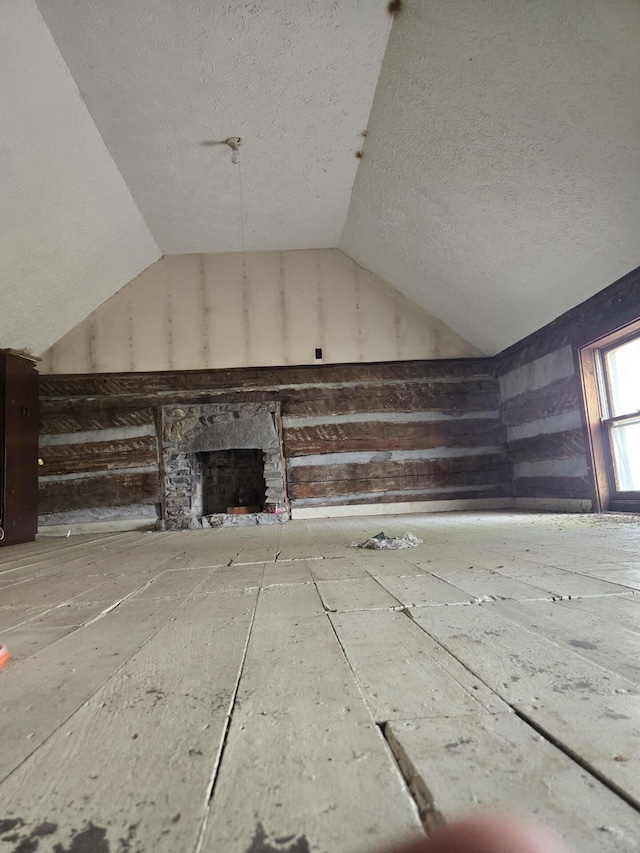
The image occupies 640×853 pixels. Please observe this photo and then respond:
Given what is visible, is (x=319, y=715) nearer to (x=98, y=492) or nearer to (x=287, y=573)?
(x=287, y=573)

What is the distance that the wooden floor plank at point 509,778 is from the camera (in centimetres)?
53

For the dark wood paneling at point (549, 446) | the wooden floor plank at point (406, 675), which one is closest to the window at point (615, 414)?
the dark wood paneling at point (549, 446)

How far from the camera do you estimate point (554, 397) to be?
5492 millimetres

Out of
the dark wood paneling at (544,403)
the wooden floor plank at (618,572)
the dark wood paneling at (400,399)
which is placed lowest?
the wooden floor plank at (618,572)

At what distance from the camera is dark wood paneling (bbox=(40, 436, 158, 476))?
20.8 feet

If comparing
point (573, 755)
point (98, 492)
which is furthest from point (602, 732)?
point (98, 492)

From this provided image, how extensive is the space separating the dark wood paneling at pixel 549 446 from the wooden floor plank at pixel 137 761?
16.6 feet

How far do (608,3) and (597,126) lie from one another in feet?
2.38

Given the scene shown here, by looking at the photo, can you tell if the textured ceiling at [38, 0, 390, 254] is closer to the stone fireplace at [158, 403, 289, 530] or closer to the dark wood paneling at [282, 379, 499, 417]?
the dark wood paneling at [282, 379, 499, 417]

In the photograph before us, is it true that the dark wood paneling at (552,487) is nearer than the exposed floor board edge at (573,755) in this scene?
No

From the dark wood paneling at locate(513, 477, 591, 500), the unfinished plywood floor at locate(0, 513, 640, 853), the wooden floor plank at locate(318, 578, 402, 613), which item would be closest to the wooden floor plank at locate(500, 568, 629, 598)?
the unfinished plywood floor at locate(0, 513, 640, 853)

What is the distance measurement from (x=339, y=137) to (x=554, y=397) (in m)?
3.65

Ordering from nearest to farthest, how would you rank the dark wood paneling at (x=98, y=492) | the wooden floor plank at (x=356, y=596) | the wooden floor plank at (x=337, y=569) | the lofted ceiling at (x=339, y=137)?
the wooden floor plank at (x=356, y=596)
the wooden floor plank at (x=337, y=569)
the lofted ceiling at (x=339, y=137)
the dark wood paneling at (x=98, y=492)

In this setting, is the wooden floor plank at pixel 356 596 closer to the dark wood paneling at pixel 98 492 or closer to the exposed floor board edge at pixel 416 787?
the exposed floor board edge at pixel 416 787
